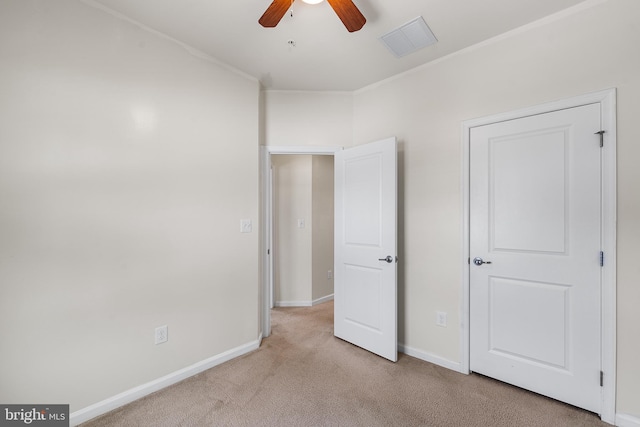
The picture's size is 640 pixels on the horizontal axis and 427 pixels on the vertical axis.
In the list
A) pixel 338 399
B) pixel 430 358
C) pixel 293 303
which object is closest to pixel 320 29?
pixel 338 399

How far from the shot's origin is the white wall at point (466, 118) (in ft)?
5.51

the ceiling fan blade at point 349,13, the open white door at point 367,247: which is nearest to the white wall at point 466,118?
the open white door at point 367,247

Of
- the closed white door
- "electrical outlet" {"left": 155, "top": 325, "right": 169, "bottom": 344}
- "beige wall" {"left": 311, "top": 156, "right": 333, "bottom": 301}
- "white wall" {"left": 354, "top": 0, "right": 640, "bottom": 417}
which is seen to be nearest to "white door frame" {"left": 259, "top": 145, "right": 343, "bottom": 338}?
"white wall" {"left": 354, "top": 0, "right": 640, "bottom": 417}

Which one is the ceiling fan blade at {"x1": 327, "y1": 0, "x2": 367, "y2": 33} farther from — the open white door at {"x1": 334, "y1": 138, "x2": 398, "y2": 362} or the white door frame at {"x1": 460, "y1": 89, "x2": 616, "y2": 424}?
the white door frame at {"x1": 460, "y1": 89, "x2": 616, "y2": 424}

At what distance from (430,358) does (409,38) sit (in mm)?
2646

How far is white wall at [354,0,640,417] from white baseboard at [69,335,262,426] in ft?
5.25

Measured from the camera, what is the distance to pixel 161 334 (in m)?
2.12

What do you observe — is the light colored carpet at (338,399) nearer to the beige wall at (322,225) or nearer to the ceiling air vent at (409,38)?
the beige wall at (322,225)

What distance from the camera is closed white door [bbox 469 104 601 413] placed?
1.81 meters

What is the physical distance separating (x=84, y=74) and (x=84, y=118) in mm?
277

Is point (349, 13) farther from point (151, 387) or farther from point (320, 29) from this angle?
point (151, 387)

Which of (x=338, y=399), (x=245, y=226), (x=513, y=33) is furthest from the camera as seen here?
(x=245, y=226)

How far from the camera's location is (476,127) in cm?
227

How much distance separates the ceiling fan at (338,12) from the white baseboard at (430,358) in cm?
260
